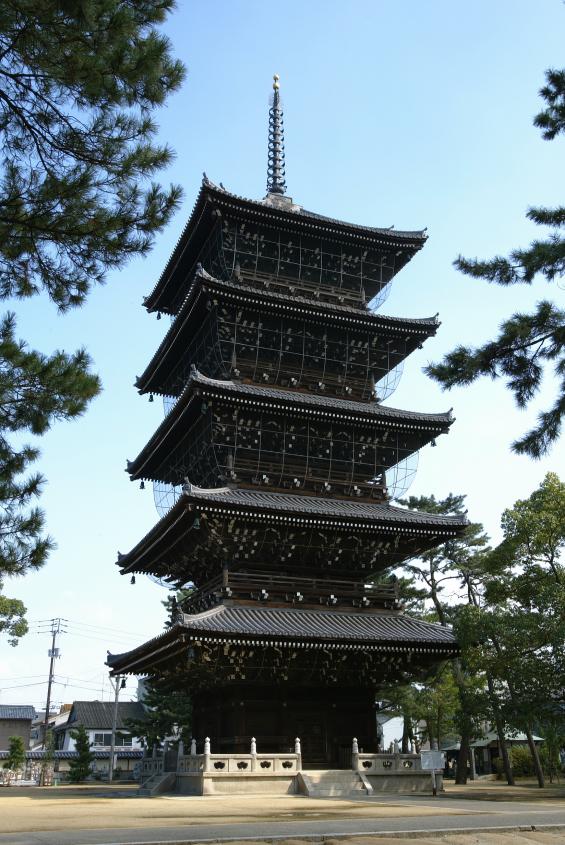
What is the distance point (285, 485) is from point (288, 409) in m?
3.15

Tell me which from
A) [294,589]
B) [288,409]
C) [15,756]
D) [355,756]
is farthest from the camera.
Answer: [15,756]

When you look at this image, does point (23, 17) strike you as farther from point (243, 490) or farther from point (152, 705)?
point (152, 705)

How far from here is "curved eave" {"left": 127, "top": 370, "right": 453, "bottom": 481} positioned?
2953cm

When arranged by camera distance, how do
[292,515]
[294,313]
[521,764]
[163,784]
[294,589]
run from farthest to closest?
[521,764], [294,313], [294,589], [163,784], [292,515]

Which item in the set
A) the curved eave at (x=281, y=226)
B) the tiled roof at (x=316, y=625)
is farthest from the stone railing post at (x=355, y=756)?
the curved eave at (x=281, y=226)

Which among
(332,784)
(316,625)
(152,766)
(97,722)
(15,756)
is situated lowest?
(332,784)

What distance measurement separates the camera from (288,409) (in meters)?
30.5

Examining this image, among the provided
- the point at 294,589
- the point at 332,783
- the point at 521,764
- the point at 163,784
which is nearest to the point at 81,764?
the point at 521,764

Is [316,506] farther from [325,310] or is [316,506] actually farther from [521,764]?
[521,764]

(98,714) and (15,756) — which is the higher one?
(98,714)

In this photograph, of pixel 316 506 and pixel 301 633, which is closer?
pixel 301 633

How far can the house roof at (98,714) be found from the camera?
84688mm

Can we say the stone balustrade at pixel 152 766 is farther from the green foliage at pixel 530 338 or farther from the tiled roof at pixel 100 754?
the tiled roof at pixel 100 754

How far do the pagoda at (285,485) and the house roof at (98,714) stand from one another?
54.8 meters
